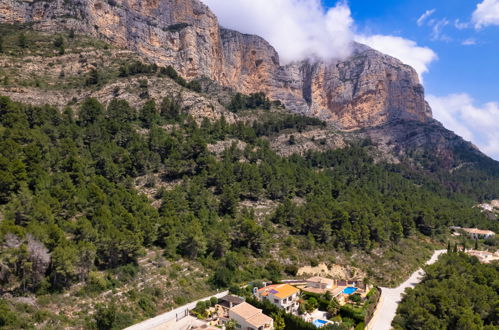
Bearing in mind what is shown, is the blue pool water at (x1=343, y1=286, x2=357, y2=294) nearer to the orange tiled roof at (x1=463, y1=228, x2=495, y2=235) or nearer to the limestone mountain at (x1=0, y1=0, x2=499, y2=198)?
the orange tiled roof at (x1=463, y1=228, x2=495, y2=235)

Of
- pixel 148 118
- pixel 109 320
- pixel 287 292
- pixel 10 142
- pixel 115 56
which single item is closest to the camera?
pixel 109 320

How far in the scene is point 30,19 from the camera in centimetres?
9025

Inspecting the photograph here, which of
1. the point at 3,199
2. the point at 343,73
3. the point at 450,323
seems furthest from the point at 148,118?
the point at 343,73

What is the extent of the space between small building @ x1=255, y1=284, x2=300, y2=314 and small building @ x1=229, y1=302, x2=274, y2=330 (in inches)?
117

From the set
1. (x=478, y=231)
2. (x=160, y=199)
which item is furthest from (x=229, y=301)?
(x=478, y=231)

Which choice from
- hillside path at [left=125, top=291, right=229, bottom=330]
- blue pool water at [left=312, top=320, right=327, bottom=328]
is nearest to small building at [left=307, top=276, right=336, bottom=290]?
blue pool water at [left=312, top=320, right=327, bottom=328]

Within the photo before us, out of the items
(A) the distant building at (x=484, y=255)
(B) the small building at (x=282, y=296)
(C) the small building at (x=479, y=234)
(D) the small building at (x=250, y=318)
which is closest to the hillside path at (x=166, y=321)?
(D) the small building at (x=250, y=318)

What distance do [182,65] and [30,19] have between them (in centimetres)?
4319

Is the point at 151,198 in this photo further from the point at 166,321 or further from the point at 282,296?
the point at 282,296

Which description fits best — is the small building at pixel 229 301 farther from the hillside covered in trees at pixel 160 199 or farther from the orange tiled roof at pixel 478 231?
the orange tiled roof at pixel 478 231

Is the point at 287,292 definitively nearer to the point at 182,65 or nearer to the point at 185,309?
the point at 185,309

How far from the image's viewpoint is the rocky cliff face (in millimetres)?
94562

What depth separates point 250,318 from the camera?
106 ft

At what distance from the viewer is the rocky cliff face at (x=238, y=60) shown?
94562 millimetres
